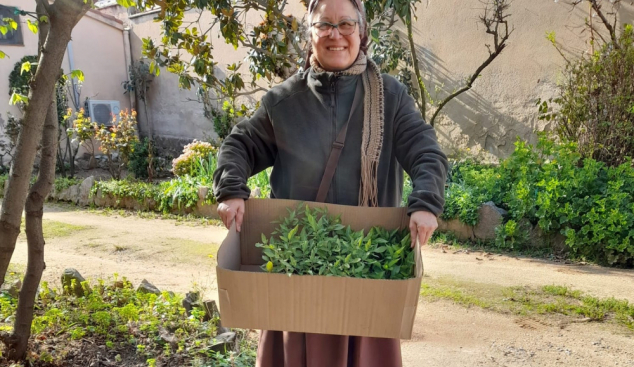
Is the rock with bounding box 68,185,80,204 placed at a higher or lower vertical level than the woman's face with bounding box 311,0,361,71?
lower

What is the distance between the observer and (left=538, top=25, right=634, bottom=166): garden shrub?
4945 mm

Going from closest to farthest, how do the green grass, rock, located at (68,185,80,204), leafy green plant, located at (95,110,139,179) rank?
A: the green grass → rock, located at (68,185,80,204) → leafy green plant, located at (95,110,139,179)

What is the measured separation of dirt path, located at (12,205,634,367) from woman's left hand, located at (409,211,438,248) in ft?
5.08

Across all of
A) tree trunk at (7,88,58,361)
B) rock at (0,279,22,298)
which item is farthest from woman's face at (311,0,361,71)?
rock at (0,279,22,298)

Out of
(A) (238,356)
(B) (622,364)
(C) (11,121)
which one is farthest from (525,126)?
(C) (11,121)

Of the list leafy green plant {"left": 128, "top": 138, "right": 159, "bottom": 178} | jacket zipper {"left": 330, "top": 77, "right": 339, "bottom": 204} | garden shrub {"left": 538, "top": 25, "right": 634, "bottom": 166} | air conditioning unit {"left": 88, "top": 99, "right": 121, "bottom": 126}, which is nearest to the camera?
jacket zipper {"left": 330, "top": 77, "right": 339, "bottom": 204}

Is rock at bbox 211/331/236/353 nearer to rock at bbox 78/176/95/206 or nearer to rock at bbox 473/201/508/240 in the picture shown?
rock at bbox 473/201/508/240

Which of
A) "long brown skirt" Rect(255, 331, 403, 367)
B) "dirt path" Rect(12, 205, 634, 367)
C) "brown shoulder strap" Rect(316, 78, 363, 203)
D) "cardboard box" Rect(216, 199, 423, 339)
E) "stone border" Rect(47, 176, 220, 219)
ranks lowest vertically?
"dirt path" Rect(12, 205, 634, 367)

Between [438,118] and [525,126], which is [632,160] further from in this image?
[438,118]

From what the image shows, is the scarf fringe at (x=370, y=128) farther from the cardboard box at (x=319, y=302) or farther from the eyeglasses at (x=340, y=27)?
the cardboard box at (x=319, y=302)

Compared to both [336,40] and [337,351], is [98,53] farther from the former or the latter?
[337,351]

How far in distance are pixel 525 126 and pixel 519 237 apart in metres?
2.39

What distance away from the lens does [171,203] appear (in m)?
6.64

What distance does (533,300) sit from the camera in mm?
Result: 3508
